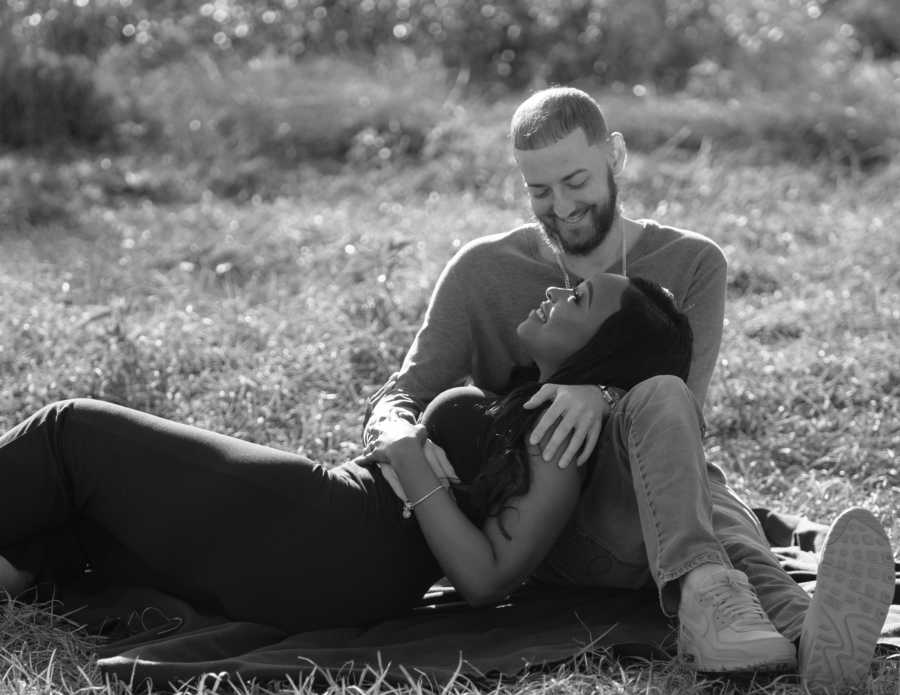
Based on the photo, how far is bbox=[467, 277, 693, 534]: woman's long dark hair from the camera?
10.0ft

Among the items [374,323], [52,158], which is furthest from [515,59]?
[374,323]

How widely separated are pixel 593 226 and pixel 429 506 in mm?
1011

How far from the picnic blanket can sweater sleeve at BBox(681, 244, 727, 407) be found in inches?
26.4

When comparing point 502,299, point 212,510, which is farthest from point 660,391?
point 212,510

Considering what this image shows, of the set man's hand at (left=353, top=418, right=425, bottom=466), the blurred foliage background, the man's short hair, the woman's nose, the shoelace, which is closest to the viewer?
the shoelace

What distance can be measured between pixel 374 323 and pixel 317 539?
2329 mm

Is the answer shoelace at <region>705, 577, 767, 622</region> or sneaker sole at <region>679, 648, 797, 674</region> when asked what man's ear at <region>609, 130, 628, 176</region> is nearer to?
shoelace at <region>705, 577, 767, 622</region>

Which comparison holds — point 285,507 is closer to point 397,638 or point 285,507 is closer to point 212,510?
point 212,510

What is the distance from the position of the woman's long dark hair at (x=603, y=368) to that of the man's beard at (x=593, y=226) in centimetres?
45

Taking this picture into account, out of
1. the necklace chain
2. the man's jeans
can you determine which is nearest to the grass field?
the man's jeans

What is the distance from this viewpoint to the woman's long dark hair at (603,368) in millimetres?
3055

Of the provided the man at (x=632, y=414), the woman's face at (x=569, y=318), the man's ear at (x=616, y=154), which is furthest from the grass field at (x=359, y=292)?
the man's ear at (x=616, y=154)

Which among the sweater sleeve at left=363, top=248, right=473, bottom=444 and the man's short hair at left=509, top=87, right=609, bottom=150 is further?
the sweater sleeve at left=363, top=248, right=473, bottom=444

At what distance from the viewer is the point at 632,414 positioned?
3025 millimetres
